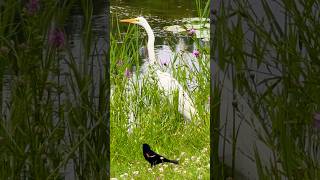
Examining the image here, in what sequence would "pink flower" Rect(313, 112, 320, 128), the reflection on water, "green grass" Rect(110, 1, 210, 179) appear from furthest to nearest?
the reflection on water < "green grass" Rect(110, 1, 210, 179) < "pink flower" Rect(313, 112, 320, 128)

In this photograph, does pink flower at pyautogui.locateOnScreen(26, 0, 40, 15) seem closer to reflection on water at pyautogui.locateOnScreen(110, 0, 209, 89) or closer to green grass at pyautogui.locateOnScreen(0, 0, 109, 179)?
green grass at pyautogui.locateOnScreen(0, 0, 109, 179)

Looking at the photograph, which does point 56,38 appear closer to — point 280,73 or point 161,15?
point 280,73

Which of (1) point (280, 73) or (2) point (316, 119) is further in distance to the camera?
(1) point (280, 73)

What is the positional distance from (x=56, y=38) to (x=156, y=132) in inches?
108

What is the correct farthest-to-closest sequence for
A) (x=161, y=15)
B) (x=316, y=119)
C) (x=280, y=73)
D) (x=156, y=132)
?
1. (x=161, y=15)
2. (x=156, y=132)
3. (x=280, y=73)
4. (x=316, y=119)

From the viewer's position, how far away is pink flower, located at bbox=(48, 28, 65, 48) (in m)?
1.67

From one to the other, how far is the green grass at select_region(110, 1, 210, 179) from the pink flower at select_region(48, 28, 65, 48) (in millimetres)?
1885

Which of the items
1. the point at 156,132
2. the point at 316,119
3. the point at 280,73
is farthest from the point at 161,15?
the point at 316,119

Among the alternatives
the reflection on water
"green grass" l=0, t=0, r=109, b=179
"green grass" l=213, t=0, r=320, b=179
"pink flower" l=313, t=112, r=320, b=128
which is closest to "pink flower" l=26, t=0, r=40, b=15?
"green grass" l=0, t=0, r=109, b=179

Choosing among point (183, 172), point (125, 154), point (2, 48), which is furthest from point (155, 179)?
point (2, 48)

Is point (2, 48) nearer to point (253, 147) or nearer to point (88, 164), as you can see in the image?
point (88, 164)

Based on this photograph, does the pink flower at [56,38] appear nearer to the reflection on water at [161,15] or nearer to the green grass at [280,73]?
the green grass at [280,73]

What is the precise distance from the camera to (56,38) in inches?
65.7

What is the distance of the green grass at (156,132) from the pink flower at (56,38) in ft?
6.18
